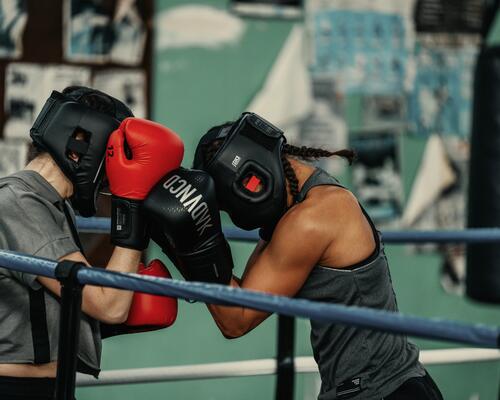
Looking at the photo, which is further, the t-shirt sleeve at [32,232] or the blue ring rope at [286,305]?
the t-shirt sleeve at [32,232]

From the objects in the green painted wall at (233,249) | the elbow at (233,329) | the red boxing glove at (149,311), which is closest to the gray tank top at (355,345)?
the elbow at (233,329)

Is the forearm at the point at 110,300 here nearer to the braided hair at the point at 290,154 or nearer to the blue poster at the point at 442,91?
the braided hair at the point at 290,154

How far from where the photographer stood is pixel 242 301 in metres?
1.39

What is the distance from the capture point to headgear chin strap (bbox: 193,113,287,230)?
1.73 meters

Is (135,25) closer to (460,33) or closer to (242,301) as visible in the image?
(460,33)

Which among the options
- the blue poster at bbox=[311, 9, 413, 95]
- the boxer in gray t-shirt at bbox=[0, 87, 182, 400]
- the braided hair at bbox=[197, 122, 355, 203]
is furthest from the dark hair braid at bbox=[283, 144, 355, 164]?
the blue poster at bbox=[311, 9, 413, 95]

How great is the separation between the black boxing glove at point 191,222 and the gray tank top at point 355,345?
0.53 ft

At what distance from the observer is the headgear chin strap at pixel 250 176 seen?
1730 millimetres

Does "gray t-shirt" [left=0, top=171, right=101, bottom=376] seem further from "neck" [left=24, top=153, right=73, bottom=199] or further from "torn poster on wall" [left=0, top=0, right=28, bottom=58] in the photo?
"torn poster on wall" [left=0, top=0, right=28, bottom=58]

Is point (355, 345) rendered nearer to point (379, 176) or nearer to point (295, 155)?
point (295, 155)

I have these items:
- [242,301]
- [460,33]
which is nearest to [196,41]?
[460,33]

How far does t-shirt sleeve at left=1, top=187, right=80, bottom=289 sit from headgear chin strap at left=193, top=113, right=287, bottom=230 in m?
0.29

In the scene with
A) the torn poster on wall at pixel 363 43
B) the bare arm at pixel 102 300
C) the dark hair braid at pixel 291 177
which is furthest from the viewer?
the torn poster on wall at pixel 363 43

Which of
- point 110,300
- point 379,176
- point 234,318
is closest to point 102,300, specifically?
point 110,300
